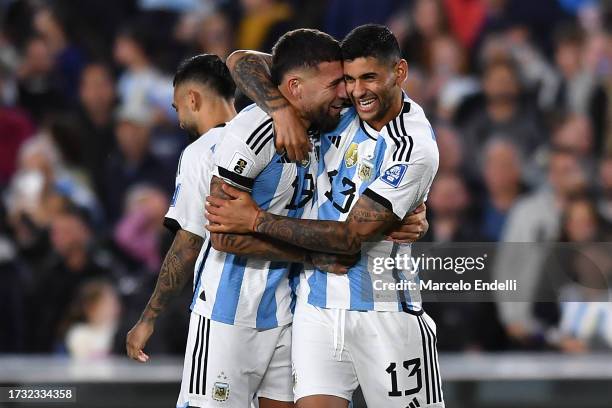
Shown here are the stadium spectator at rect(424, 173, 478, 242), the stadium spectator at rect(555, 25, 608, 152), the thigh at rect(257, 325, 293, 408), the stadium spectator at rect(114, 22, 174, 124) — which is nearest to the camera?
the thigh at rect(257, 325, 293, 408)

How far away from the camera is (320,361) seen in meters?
4.45

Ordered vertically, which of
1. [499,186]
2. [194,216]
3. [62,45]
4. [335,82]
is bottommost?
[194,216]

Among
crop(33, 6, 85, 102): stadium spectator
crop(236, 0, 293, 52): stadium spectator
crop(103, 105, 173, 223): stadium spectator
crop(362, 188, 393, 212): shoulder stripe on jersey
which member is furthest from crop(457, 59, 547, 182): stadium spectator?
crop(362, 188, 393, 212): shoulder stripe on jersey

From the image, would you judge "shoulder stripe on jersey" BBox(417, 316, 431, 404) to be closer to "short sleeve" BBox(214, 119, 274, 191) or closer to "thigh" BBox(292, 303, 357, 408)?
"thigh" BBox(292, 303, 357, 408)

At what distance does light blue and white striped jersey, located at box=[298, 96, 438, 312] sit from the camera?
14.5 feet

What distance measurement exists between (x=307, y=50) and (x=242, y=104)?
2.78m

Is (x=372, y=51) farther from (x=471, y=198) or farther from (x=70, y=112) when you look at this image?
(x=70, y=112)

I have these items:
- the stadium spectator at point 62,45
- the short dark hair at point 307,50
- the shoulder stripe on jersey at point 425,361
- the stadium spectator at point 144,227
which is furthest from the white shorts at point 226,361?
the stadium spectator at point 62,45

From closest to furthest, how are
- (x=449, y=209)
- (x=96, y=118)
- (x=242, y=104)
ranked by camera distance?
(x=242, y=104)
(x=449, y=209)
(x=96, y=118)

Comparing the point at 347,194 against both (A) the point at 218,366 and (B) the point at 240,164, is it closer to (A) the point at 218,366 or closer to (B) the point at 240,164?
(B) the point at 240,164

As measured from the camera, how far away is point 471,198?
313 inches

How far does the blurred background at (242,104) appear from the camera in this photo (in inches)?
285

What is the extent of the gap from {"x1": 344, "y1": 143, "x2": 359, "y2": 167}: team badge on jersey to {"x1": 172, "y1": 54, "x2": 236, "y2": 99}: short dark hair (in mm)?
664

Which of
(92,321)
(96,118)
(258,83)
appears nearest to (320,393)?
(258,83)
